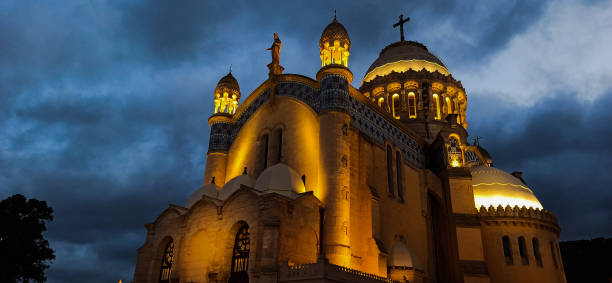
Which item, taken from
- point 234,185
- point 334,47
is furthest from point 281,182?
point 334,47

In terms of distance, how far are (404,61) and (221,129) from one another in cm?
1843

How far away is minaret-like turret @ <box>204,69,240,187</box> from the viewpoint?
98.8 feet

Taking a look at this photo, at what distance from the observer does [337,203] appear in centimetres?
2109

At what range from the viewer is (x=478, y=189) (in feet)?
108

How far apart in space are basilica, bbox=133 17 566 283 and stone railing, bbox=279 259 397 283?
52 millimetres

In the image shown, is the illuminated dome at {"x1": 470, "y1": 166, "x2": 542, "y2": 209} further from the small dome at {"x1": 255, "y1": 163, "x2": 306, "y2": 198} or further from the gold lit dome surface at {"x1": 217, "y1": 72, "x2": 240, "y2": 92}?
the gold lit dome surface at {"x1": 217, "y1": 72, "x2": 240, "y2": 92}

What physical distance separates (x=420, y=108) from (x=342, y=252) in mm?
20507

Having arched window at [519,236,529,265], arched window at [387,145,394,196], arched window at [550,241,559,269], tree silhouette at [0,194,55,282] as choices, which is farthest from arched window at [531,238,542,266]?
tree silhouette at [0,194,55,282]

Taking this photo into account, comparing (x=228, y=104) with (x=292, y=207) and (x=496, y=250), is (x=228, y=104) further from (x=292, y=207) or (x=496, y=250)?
(x=496, y=250)

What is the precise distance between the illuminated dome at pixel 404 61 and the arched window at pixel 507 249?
16.2 meters

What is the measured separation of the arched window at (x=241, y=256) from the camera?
20656mm

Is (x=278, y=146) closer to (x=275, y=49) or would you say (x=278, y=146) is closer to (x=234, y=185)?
(x=234, y=185)

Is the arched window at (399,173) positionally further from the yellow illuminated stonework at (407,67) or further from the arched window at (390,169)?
the yellow illuminated stonework at (407,67)

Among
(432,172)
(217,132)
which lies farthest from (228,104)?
(432,172)
